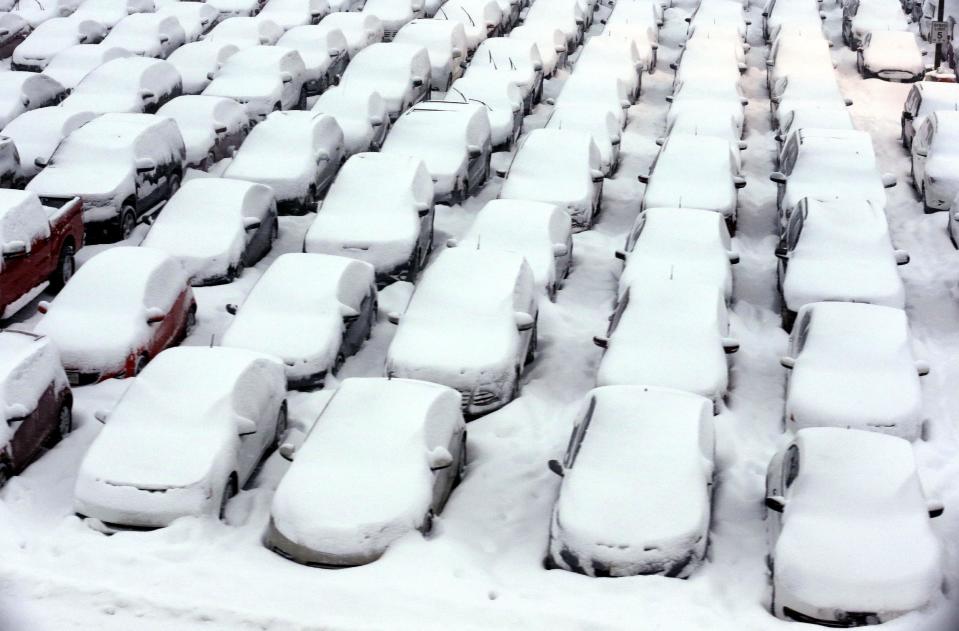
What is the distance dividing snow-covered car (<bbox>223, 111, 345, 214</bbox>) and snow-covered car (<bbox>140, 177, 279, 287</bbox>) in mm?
999

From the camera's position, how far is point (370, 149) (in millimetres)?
20891

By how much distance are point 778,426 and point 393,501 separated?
518cm

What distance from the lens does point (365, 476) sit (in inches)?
417

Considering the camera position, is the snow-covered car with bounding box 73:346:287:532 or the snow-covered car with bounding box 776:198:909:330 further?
the snow-covered car with bounding box 776:198:909:330

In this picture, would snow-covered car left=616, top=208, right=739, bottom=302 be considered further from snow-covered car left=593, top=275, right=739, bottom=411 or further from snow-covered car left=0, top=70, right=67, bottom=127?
snow-covered car left=0, top=70, right=67, bottom=127

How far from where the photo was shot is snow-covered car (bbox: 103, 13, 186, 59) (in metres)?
26.5

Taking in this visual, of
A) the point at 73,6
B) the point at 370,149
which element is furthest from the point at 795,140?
the point at 73,6

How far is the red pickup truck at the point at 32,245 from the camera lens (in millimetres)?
14852

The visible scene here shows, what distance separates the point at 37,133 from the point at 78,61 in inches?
230

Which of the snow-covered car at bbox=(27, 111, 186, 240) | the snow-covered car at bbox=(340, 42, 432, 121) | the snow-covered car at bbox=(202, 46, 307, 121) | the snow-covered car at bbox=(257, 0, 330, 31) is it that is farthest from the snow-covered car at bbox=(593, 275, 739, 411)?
the snow-covered car at bbox=(257, 0, 330, 31)

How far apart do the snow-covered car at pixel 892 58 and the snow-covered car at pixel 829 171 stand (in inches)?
318

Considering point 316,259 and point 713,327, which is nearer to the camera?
point 713,327

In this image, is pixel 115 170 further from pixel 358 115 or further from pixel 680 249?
pixel 680 249

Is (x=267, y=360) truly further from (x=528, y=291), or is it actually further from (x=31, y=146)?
(x=31, y=146)
